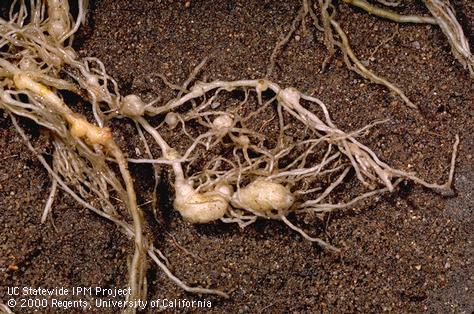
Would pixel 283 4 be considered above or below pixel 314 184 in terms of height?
above

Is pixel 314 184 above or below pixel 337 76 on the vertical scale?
below

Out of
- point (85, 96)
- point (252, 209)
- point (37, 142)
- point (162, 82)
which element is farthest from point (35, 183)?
point (252, 209)

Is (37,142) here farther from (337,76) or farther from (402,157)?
(402,157)

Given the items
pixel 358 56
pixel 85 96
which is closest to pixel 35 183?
pixel 85 96

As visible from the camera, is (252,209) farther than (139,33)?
No

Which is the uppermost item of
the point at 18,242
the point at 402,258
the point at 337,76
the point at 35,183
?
the point at 337,76

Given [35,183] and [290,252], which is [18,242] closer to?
[35,183]
